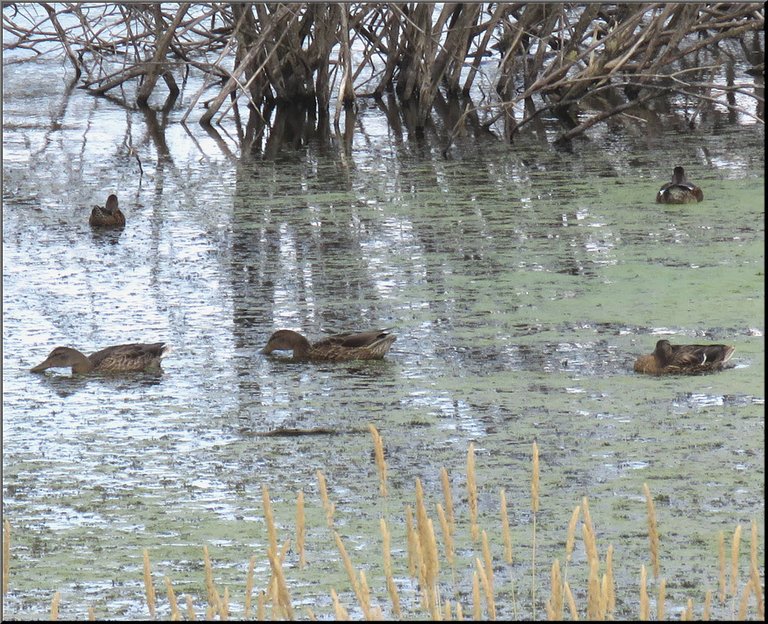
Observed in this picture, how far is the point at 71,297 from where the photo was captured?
7273 millimetres

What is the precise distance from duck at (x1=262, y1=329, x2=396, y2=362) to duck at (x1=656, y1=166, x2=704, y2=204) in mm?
3343

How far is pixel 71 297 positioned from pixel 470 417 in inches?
111

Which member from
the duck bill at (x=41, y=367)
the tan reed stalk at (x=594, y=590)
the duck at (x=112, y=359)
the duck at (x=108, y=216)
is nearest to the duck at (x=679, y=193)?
the duck at (x=108, y=216)

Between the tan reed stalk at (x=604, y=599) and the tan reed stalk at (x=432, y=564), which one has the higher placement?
the tan reed stalk at (x=432, y=564)

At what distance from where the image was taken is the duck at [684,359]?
5.62 meters

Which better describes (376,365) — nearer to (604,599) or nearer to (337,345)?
(337,345)

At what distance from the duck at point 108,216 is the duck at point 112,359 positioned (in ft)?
9.48

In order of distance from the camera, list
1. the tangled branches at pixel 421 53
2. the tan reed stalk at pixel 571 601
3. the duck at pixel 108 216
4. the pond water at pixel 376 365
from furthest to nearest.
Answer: the tangled branches at pixel 421 53, the duck at pixel 108 216, the pond water at pixel 376 365, the tan reed stalk at pixel 571 601

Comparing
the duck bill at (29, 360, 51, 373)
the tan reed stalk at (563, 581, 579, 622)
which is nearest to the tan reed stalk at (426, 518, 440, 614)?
the tan reed stalk at (563, 581, 579, 622)

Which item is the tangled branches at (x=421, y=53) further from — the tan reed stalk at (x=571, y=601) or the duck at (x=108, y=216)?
the tan reed stalk at (x=571, y=601)

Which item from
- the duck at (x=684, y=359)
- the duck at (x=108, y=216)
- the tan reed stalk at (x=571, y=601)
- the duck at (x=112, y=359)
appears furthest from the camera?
the duck at (x=108, y=216)

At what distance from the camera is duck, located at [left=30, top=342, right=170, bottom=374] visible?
595cm

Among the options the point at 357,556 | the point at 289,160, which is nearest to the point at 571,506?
the point at 357,556

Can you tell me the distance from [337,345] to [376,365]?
0.21 meters
